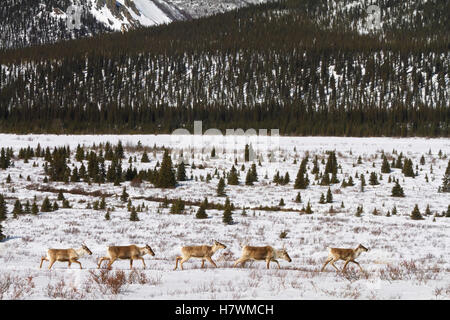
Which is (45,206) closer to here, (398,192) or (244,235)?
(244,235)

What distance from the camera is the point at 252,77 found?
11250 centimetres

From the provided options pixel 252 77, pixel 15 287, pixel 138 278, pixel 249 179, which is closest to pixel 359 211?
pixel 249 179

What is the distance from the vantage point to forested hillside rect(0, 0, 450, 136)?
301 ft

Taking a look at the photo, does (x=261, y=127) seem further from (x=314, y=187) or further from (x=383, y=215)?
(x=383, y=215)

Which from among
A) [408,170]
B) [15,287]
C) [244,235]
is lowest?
[244,235]

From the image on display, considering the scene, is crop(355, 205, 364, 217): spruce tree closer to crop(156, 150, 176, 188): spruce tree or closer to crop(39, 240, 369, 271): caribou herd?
crop(39, 240, 369, 271): caribou herd

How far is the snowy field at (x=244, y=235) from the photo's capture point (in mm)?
9188

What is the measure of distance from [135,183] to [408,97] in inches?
3060

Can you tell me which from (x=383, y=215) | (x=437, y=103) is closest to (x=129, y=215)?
(x=383, y=215)

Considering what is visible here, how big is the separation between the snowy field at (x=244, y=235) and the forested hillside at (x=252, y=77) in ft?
140

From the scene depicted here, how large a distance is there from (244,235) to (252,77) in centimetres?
9520
